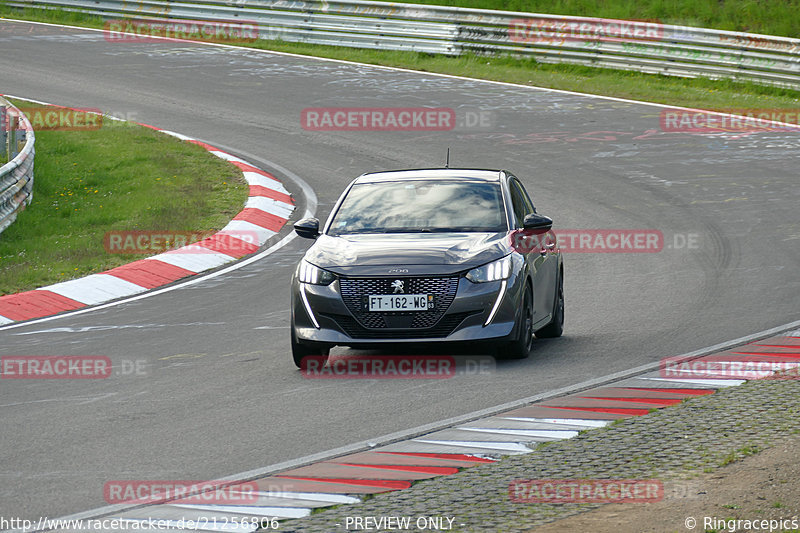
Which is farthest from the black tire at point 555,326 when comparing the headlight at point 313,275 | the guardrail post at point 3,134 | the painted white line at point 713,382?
the guardrail post at point 3,134

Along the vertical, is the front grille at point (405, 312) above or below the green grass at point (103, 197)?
above

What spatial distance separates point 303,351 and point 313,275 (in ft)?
2.00

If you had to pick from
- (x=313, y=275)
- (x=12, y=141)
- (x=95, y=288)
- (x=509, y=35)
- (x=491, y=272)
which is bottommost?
(x=95, y=288)

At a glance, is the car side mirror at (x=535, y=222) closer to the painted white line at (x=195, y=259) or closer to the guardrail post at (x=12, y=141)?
the painted white line at (x=195, y=259)

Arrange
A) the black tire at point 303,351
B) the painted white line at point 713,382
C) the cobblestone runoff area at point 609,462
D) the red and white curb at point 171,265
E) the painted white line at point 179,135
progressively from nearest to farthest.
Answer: the cobblestone runoff area at point 609,462 → the painted white line at point 713,382 → the black tire at point 303,351 → the red and white curb at point 171,265 → the painted white line at point 179,135

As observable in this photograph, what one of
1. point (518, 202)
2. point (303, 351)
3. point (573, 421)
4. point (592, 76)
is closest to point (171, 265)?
point (518, 202)

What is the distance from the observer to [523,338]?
9891mm

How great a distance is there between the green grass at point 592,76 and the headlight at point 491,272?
611 inches

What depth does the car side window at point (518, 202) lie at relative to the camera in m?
10.9

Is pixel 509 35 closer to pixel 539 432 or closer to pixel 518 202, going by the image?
pixel 518 202

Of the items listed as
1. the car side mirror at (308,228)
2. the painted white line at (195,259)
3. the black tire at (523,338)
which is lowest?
the painted white line at (195,259)

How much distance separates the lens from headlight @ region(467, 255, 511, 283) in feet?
31.3

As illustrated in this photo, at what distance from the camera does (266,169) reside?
20.3 m

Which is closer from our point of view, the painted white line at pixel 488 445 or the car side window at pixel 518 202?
the painted white line at pixel 488 445
